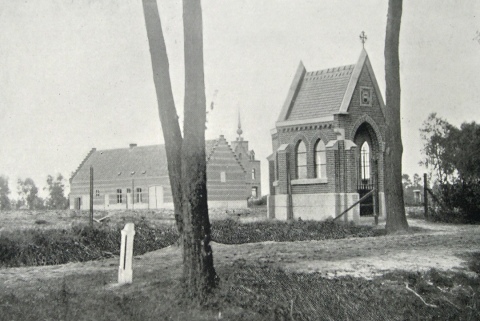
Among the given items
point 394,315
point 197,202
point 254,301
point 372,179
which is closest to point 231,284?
point 254,301

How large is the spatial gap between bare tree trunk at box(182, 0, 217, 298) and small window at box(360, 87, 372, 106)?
60.5 ft

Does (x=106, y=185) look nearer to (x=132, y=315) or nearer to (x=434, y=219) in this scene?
(x=434, y=219)

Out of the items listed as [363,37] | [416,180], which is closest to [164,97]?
[363,37]

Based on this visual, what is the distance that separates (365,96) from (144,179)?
126ft

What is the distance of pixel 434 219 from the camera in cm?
2438

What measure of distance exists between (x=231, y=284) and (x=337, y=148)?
16.6 meters

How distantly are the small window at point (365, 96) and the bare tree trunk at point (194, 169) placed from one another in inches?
727

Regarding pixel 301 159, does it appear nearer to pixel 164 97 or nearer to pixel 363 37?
pixel 363 37

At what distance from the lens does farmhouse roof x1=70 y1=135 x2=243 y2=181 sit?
60.7 m

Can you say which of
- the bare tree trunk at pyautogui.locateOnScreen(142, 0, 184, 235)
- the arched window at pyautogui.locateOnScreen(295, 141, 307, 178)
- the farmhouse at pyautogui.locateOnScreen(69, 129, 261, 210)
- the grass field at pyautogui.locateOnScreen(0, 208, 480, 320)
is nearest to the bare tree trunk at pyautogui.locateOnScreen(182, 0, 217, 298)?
the grass field at pyautogui.locateOnScreen(0, 208, 480, 320)

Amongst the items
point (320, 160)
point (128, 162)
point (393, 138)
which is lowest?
point (320, 160)

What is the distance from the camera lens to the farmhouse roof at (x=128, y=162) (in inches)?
2389

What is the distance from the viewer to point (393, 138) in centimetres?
1903

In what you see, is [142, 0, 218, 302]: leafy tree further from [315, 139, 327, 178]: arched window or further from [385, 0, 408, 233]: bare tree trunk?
[315, 139, 327, 178]: arched window
